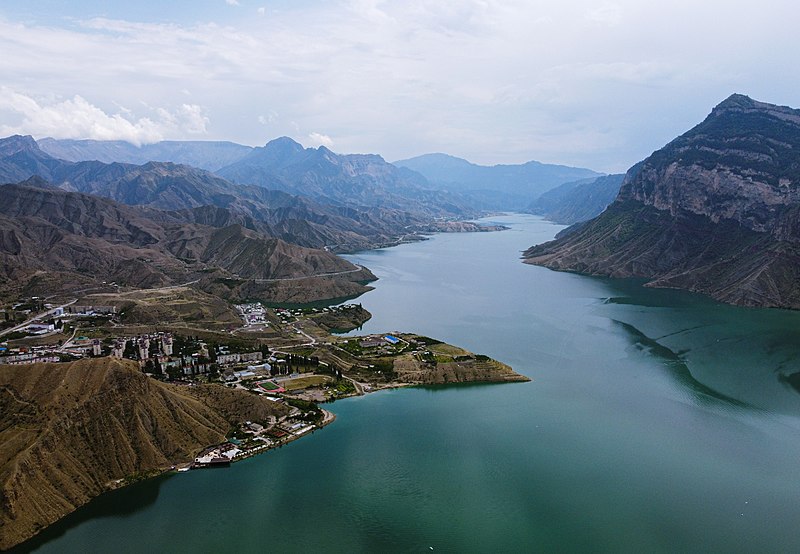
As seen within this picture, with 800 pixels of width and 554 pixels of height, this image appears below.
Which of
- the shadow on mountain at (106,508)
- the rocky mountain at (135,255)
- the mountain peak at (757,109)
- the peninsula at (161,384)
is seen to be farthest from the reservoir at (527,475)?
the mountain peak at (757,109)

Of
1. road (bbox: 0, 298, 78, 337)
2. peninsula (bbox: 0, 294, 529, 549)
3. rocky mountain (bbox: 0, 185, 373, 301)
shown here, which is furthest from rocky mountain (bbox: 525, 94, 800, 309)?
road (bbox: 0, 298, 78, 337)

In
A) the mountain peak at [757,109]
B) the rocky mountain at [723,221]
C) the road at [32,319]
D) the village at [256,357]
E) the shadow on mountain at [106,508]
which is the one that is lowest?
the road at [32,319]

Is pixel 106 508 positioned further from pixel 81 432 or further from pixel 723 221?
pixel 723 221

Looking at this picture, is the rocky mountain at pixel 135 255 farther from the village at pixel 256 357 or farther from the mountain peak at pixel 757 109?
the mountain peak at pixel 757 109

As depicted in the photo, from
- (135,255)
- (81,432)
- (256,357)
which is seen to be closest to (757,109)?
(256,357)

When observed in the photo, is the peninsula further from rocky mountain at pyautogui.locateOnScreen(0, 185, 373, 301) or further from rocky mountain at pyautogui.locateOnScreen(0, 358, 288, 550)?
rocky mountain at pyautogui.locateOnScreen(0, 185, 373, 301)

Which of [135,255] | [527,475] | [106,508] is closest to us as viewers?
[106,508]
